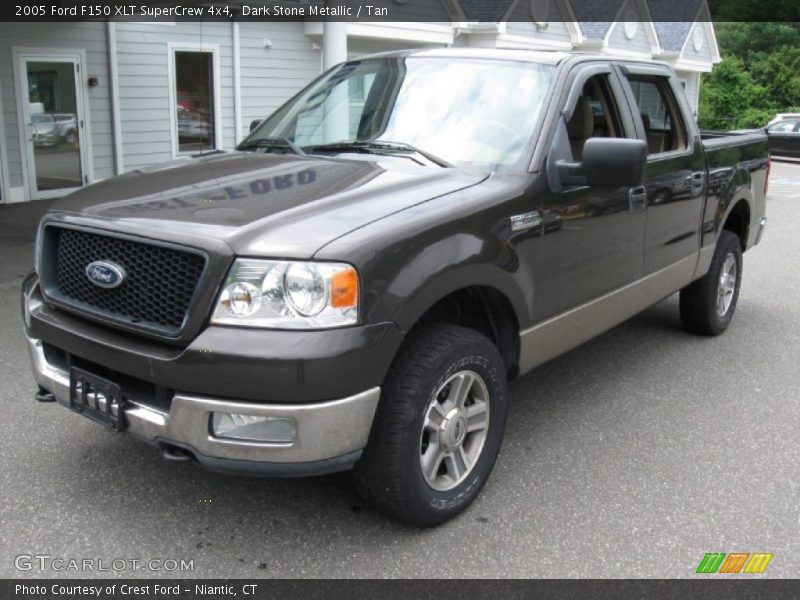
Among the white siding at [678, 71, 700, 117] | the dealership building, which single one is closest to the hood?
the dealership building

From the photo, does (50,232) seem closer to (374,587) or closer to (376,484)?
(376,484)

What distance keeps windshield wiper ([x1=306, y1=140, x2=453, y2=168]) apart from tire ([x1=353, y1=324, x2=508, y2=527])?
869 millimetres

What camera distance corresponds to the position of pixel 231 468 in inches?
111

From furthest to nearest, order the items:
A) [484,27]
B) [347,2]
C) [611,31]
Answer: [611,31] → [484,27] → [347,2]

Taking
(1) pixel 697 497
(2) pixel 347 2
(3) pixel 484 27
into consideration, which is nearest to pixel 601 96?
(1) pixel 697 497

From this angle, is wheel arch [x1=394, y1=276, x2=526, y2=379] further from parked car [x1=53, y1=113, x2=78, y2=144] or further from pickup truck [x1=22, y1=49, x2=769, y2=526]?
parked car [x1=53, y1=113, x2=78, y2=144]

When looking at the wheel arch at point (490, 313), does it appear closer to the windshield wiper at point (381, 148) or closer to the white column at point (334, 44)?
the windshield wiper at point (381, 148)

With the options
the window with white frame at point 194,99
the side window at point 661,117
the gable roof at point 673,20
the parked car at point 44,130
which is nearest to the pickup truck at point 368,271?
the side window at point 661,117

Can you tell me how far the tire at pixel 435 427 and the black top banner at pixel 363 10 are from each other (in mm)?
7741

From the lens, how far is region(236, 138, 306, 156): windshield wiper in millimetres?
4054

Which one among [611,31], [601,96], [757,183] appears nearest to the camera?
[601,96]

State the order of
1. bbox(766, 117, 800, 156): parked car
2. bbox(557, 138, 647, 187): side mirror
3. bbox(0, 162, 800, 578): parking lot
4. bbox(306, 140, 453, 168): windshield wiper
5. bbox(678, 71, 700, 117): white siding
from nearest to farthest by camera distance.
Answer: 1. bbox(0, 162, 800, 578): parking lot
2. bbox(557, 138, 647, 187): side mirror
3. bbox(306, 140, 453, 168): windshield wiper
4. bbox(766, 117, 800, 156): parked car
5. bbox(678, 71, 700, 117): white siding

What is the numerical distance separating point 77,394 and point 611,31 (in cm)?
2393

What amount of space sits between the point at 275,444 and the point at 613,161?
74.7 inches
